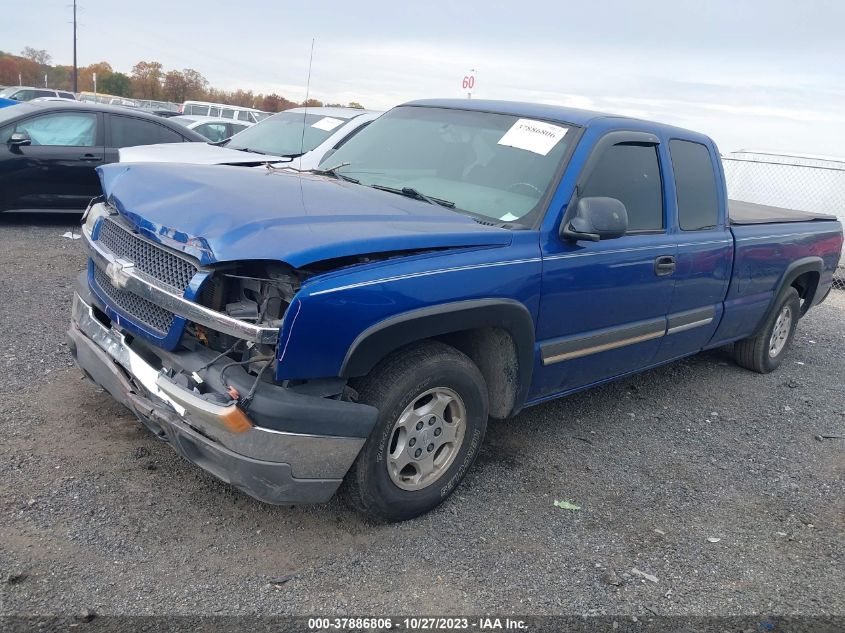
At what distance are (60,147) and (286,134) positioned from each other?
2648mm

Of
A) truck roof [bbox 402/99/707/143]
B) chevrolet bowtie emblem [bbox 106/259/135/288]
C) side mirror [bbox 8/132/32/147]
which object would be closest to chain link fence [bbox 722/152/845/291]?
truck roof [bbox 402/99/707/143]

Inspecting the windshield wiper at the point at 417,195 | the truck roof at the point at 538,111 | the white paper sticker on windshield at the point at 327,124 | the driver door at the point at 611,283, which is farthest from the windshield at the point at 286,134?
the driver door at the point at 611,283

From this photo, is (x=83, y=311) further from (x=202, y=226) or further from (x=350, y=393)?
(x=350, y=393)

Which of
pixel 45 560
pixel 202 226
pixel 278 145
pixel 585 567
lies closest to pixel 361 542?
pixel 585 567

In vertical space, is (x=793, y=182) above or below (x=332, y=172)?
above

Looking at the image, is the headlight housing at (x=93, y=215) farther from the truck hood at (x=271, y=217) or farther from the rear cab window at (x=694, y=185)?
the rear cab window at (x=694, y=185)

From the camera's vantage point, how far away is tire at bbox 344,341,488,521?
3.06 m

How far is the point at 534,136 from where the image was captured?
13.2 feet

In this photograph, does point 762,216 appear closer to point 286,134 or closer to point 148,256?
point 148,256

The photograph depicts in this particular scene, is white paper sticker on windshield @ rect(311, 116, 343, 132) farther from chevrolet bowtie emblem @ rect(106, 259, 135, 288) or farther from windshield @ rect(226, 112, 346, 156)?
chevrolet bowtie emblem @ rect(106, 259, 135, 288)

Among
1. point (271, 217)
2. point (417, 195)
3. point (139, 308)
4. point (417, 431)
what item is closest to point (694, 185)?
point (417, 195)

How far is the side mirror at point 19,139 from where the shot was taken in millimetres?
8227

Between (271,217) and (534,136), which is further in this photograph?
(534,136)

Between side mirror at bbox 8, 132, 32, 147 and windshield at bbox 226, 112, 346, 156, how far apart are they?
2.24m
